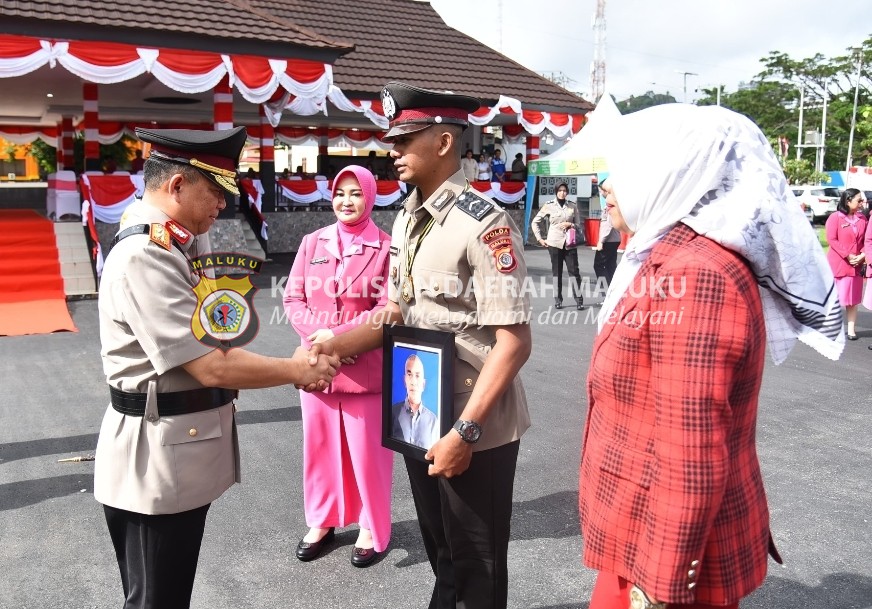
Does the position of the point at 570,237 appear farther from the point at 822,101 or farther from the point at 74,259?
the point at 822,101

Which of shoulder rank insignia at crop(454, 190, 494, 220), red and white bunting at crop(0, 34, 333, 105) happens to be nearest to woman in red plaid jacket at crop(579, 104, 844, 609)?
shoulder rank insignia at crop(454, 190, 494, 220)

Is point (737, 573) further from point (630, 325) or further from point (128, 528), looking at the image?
point (128, 528)

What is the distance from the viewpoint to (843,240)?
9047mm

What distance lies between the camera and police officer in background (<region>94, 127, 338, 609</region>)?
2.20 m

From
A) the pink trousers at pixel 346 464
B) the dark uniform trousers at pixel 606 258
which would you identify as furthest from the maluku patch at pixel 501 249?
the dark uniform trousers at pixel 606 258

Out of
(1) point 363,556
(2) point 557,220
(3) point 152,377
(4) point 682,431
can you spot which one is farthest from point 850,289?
(3) point 152,377

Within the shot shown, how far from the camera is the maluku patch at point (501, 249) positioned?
7.92ft

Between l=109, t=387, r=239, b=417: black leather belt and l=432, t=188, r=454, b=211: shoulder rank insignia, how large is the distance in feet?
3.04

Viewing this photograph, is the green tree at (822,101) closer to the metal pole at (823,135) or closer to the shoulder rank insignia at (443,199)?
the metal pole at (823,135)

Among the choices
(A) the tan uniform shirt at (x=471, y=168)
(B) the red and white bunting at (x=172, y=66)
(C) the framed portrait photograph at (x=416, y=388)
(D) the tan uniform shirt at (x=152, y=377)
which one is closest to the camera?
(D) the tan uniform shirt at (x=152, y=377)

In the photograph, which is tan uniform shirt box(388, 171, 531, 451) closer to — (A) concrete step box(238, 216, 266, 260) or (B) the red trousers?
(B) the red trousers

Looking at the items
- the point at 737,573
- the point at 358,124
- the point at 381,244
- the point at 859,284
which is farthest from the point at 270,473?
the point at 358,124

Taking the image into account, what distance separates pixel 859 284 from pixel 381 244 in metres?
7.43

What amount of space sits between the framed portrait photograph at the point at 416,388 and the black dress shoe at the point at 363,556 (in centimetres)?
120
